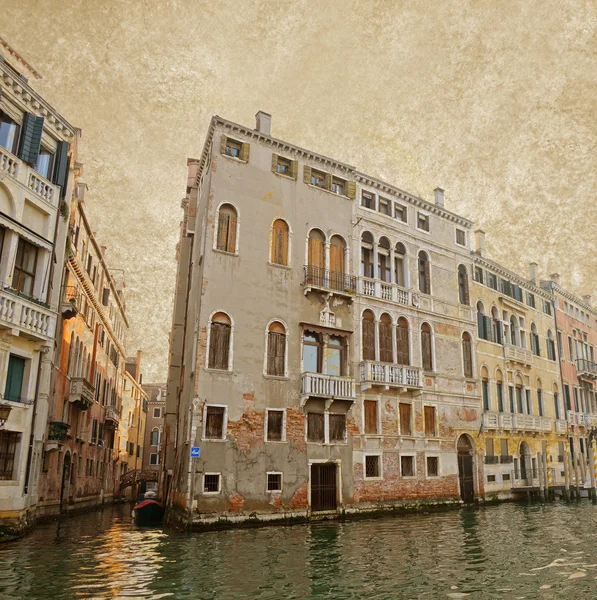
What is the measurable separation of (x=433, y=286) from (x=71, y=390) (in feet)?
64.2

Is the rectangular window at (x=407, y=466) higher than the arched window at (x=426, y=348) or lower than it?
lower

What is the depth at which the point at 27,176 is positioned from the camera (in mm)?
17469

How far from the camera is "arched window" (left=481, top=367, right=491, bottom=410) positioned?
31467 mm

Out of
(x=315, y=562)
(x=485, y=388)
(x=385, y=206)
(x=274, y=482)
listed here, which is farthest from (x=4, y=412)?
(x=485, y=388)

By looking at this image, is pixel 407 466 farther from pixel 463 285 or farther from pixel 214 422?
pixel 463 285

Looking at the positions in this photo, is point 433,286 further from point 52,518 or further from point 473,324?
point 52,518

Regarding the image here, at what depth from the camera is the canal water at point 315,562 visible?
10.4 metres

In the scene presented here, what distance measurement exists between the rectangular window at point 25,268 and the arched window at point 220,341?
6632 mm

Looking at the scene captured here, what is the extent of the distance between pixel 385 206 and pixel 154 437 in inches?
1951

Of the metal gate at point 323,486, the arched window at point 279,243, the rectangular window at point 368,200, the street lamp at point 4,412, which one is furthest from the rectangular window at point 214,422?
the rectangular window at point 368,200

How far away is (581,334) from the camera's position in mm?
44781

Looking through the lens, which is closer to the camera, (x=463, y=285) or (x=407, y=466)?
(x=407, y=466)

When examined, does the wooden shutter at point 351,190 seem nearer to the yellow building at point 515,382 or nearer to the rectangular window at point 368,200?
the rectangular window at point 368,200

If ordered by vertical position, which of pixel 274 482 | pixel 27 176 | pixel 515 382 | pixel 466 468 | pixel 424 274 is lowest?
pixel 274 482
